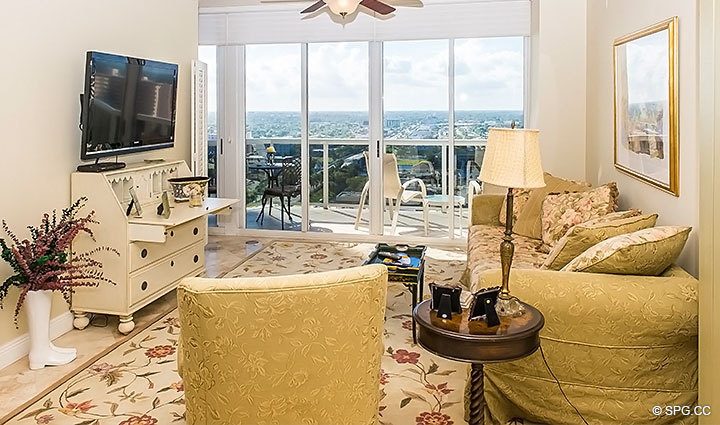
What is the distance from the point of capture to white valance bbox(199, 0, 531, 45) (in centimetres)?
625

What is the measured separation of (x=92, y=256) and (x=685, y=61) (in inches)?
137

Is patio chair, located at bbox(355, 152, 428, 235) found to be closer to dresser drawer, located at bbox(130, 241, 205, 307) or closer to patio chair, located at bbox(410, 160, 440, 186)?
patio chair, located at bbox(410, 160, 440, 186)

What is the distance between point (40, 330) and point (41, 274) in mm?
335

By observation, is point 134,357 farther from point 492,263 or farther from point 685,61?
point 685,61

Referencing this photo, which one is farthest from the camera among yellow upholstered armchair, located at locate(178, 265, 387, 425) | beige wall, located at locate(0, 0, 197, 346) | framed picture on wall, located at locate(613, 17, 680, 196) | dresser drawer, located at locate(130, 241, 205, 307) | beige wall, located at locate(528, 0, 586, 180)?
beige wall, located at locate(528, 0, 586, 180)

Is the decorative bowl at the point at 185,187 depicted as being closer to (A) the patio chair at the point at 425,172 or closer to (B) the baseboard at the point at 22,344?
(B) the baseboard at the point at 22,344

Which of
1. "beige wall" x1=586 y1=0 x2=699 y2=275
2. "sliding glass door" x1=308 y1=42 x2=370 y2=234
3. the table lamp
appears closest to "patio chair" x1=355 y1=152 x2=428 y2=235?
"sliding glass door" x1=308 y1=42 x2=370 y2=234

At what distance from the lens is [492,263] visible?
3.59 meters

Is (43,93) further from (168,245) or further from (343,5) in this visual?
(343,5)

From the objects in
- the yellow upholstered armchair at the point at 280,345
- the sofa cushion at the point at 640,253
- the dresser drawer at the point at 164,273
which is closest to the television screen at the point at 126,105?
the dresser drawer at the point at 164,273

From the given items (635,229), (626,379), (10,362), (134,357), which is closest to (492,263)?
(635,229)

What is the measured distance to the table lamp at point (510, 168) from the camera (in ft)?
7.82

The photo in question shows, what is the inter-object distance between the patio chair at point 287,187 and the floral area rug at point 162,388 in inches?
118

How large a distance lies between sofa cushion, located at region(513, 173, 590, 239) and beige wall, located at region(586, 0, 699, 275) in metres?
Result: 0.29
